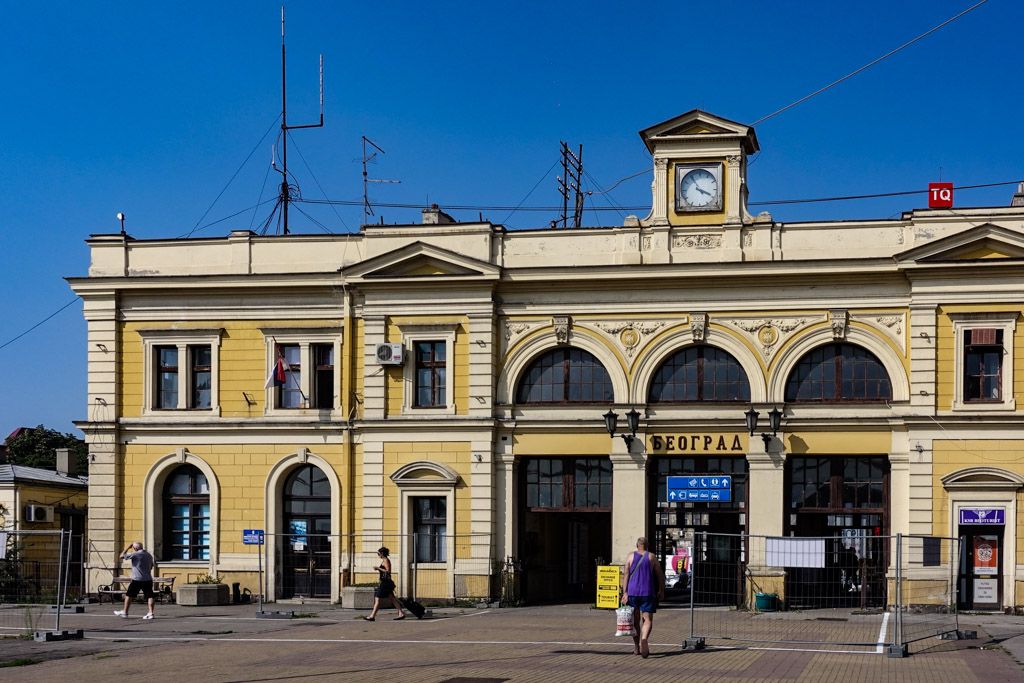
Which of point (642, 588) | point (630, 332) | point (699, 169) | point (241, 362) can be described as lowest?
point (642, 588)

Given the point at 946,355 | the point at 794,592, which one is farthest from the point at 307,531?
the point at 946,355

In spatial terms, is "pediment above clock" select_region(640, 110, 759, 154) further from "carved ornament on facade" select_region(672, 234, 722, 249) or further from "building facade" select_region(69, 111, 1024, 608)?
"carved ornament on facade" select_region(672, 234, 722, 249)

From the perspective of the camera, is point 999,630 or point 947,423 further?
point 947,423

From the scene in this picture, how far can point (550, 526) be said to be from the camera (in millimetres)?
35188

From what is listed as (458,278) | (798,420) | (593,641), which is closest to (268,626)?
(593,641)

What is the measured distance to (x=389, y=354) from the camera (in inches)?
1292

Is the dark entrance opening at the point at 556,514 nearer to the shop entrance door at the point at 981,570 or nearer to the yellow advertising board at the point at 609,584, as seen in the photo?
the yellow advertising board at the point at 609,584

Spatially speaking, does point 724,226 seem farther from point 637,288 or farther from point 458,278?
point 458,278

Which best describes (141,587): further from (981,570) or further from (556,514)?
(981,570)

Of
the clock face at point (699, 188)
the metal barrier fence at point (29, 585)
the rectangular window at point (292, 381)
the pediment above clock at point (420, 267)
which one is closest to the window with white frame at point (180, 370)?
the rectangular window at point (292, 381)

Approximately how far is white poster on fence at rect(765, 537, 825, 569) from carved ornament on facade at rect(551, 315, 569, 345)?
1165 centimetres

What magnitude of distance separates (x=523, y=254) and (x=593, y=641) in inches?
515

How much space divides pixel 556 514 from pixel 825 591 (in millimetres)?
10394

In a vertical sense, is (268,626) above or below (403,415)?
below
